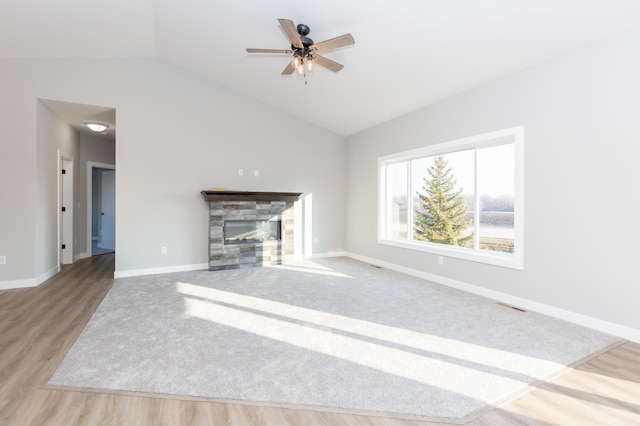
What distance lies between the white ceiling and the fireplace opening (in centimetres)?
247

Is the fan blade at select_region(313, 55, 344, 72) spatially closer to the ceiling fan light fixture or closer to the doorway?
the ceiling fan light fixture

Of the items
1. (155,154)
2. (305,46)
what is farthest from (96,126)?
(305,46)

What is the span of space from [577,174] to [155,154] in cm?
574

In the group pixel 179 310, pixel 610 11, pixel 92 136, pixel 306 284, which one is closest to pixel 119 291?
pixel 179 310

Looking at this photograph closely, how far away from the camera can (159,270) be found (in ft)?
17.4

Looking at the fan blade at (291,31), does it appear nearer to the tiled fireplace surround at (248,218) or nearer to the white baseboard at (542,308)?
the tiled fireplace surround at (248,218)

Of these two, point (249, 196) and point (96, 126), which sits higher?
point (96, 126)

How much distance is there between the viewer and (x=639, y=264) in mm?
2754

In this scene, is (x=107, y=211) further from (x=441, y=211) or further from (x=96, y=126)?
(x=441, y=211)

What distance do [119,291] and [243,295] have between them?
5.67 ft

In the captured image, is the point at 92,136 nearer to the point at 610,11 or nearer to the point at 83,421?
the point at 83,421

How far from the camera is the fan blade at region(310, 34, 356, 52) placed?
294 centimetres

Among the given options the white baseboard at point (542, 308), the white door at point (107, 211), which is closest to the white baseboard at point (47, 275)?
the white door at point (107, 211)

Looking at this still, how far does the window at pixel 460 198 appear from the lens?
391 centimetres
